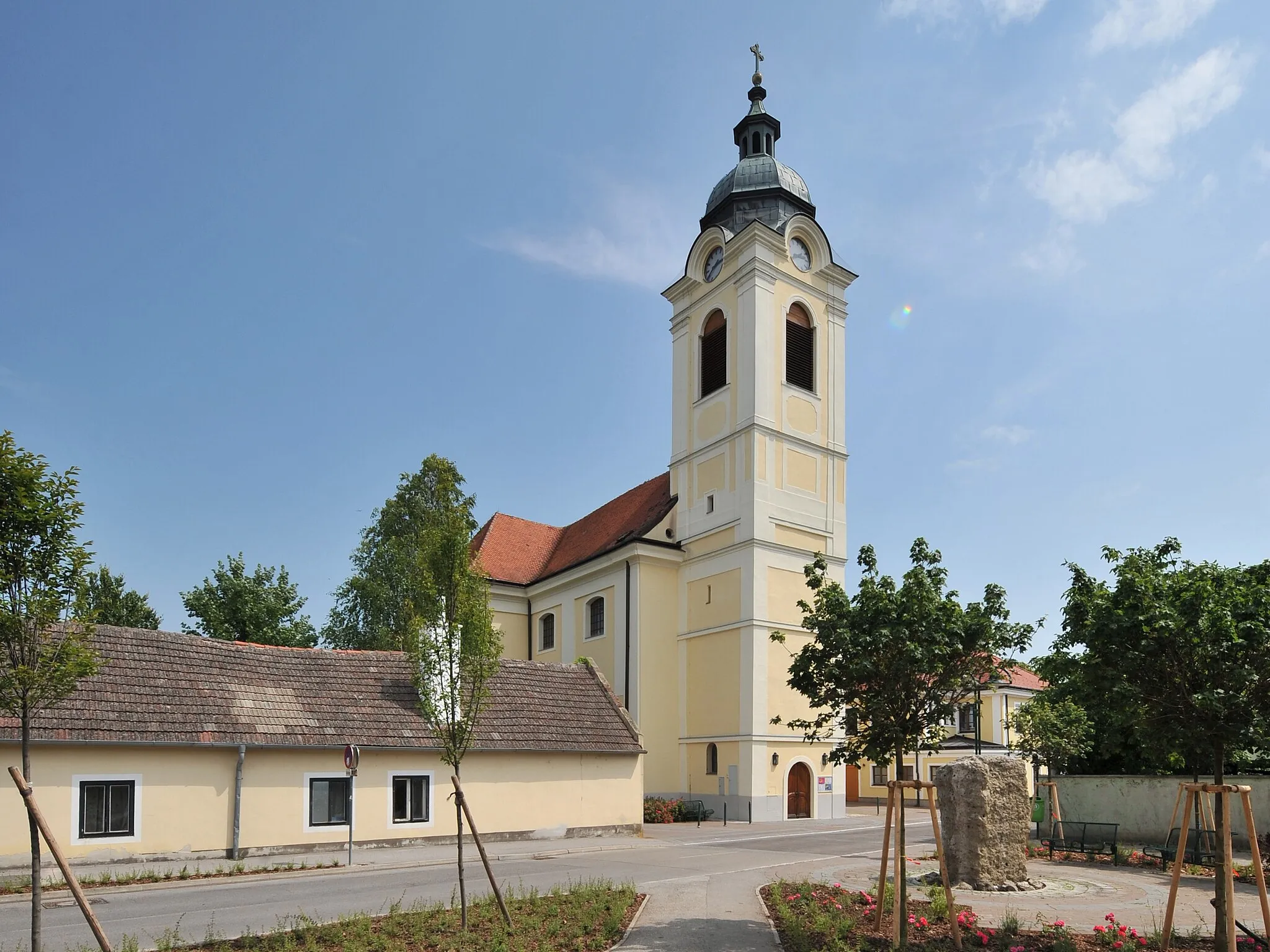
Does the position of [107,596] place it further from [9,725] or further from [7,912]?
[7,912]

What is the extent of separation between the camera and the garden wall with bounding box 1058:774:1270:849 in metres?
20.0

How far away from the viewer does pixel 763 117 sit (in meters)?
41.1

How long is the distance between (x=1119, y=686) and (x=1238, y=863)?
9661 mm

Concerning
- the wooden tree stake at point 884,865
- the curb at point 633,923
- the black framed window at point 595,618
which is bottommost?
the curb at point 633,923

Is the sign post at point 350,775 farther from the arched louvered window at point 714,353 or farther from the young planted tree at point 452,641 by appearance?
the arched louvered window at point 714,353

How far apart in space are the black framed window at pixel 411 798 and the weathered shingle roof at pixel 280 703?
2.63 ft

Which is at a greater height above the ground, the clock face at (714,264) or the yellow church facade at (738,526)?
the clock face at (714,264)

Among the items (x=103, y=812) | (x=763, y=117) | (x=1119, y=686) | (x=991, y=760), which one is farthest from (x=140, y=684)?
(x=763, y=117)

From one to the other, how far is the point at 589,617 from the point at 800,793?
1098 cm

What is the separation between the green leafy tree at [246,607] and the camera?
41.3 m

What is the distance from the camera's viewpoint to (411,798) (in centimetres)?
2091

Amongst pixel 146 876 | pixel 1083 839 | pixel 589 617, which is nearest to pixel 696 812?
pixel 589 617

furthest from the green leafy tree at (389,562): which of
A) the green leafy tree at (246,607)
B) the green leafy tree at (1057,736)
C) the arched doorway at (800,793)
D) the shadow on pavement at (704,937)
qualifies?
the shadow on pavement at (704,937)

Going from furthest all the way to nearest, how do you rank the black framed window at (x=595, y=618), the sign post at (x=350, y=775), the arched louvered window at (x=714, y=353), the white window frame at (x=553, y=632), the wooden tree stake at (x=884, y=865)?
the white window frame at (x=553, y=632) → the black framed window at (x=595, y=618) → the arched louvered window at (x=714, y=353) → the sign post at (x=350, y=775) → the wooden tree stake at (x=884, y=865)
